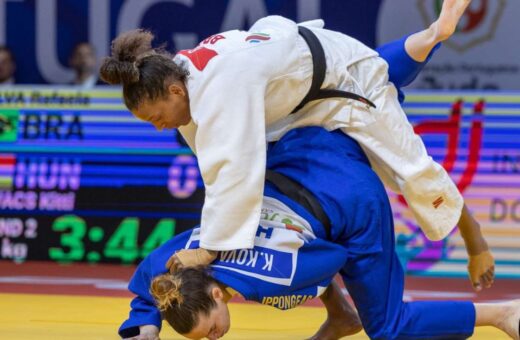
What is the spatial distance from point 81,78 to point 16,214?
1.30 meters

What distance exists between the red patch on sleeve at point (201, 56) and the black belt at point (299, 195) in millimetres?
492

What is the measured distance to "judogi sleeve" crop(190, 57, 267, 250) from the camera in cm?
310

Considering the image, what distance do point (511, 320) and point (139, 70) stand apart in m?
1.47

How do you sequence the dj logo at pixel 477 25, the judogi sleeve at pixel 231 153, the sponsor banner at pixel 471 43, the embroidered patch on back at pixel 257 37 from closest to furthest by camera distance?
the judogi sleeve at pixel 231 153
the embroidered patch on back at pixel 257 37
the sponsor banner at pixel 471 43
the dj logo at pixel 477 25

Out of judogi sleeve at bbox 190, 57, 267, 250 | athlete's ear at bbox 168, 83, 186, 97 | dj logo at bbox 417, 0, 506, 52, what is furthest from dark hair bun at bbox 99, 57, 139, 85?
Answer: dj logo at bbox 417, 0, 506, 52

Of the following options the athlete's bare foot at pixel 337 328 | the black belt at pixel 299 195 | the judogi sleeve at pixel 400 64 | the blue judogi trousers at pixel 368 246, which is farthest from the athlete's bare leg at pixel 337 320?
the judogi sleeve at pixel 400 64

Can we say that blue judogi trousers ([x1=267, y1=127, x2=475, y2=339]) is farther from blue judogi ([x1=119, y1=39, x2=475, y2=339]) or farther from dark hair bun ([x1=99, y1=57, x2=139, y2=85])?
dark hair bun ([x1=99, y1=57, x2=139, y2=85])

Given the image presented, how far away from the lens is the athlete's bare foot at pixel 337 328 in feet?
12.2

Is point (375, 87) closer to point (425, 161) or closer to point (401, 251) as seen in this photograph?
point (425, 161)

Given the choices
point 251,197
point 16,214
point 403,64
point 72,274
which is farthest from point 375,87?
point 16,214

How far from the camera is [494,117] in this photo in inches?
231

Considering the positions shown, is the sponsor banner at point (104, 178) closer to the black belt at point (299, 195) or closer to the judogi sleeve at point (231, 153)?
the black belt at point (299, 195)

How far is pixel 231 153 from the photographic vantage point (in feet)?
10.1

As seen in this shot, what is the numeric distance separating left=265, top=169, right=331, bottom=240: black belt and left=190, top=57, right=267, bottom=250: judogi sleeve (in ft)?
0.92
